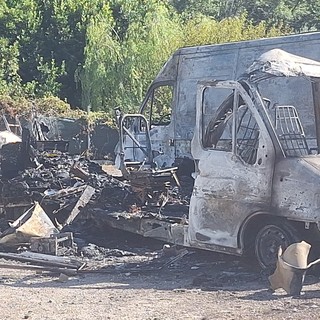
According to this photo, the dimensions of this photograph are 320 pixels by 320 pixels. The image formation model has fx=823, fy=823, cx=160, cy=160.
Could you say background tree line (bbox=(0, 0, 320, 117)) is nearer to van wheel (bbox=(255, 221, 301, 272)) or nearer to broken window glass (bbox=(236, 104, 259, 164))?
broken window glass (bbox=(236, 104, 259, 164))

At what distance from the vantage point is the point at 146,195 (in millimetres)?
12664

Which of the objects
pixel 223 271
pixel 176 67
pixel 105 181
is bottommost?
pixel 223 271

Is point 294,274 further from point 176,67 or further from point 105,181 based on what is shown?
point 176,67

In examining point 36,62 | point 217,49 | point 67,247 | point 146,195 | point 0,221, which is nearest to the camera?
point 67,247

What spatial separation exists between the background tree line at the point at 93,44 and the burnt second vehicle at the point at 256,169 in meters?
23.3

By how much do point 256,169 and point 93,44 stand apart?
89.3ft

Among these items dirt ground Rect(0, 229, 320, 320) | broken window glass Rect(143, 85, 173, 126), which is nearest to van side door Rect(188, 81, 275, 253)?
dirt ground Rect(0, 229, 320, 320)

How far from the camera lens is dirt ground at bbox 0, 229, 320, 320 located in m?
7.54

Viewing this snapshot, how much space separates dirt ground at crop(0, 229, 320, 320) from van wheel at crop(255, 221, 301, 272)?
17cm

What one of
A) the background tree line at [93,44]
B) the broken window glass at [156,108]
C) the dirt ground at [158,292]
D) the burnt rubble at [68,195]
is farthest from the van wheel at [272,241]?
the background tree line at [93,44]

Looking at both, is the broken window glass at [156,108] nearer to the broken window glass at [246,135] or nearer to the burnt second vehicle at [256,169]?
the burnt second vehicle at [256,169]

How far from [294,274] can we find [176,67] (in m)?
8.80

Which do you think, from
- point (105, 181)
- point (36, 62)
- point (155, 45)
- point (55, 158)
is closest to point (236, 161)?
point (105, 181)

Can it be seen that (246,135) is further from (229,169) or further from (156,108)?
(156,108)
